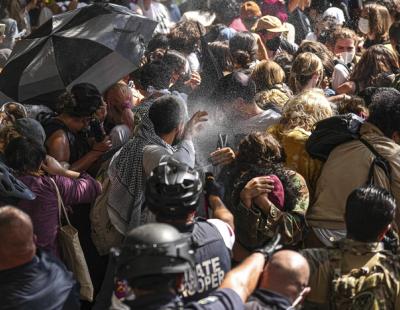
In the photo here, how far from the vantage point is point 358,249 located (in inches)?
164

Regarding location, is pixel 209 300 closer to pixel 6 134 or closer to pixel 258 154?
pixel 258 154

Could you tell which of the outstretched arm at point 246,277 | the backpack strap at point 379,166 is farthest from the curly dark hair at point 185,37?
the outstretched arm at point 246,277

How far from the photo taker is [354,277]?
413cm

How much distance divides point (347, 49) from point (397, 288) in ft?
19.3

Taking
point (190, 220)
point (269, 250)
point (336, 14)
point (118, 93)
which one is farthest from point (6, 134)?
point (336, 14)

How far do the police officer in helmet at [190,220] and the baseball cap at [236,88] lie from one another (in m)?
2.50

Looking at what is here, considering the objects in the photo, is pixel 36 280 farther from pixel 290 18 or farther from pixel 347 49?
pixel 290 18

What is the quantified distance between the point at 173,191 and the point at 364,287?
1028 millimetres

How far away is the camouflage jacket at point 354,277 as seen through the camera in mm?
4098

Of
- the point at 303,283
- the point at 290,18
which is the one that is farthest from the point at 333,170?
the point at 290,18

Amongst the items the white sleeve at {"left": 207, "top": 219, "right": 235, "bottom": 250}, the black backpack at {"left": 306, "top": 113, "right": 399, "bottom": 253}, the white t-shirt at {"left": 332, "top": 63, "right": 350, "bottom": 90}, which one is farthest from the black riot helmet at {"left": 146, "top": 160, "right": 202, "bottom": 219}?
the white t-shirt at {"left": 332, "top": 63, "right": 350, "bottom": 90}

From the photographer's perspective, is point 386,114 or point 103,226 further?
point 103,226

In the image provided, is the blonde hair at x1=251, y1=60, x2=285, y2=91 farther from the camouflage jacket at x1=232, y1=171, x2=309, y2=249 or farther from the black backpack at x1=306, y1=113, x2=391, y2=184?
the camouflage jacket at x1=232, y1=171, x2=309, y2=249

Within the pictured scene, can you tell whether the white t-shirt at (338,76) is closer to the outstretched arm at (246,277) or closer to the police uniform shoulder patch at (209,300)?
the outstretched arm at (246,277)
